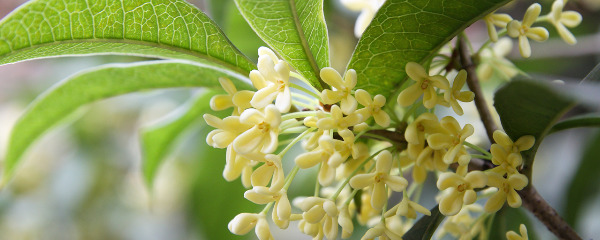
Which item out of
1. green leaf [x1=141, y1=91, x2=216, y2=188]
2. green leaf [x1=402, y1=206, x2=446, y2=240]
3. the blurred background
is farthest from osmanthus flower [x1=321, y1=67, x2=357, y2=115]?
the blurred background

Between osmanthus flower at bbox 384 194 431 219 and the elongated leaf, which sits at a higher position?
the elongated leaf

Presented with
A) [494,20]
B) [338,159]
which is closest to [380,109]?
[338,159]

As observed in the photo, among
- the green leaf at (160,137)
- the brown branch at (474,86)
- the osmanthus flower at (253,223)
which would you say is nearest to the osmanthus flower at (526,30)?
the brown branch at (474,86)

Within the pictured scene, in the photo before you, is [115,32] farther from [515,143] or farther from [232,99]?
[515,143]

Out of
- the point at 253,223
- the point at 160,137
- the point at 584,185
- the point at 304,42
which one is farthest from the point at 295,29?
the point at 584,185

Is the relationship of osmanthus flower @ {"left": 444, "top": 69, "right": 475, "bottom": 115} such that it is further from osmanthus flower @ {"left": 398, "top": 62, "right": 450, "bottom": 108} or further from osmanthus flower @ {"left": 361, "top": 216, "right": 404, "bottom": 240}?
osmanthus flower @ {"left": 361, "top": 216, "right": 404, "bottom": 240}

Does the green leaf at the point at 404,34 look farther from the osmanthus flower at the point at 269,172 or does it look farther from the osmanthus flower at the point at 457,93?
the osmanthus flower at the point at 269,172

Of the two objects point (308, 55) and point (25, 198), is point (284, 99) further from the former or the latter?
point (25, 198)
